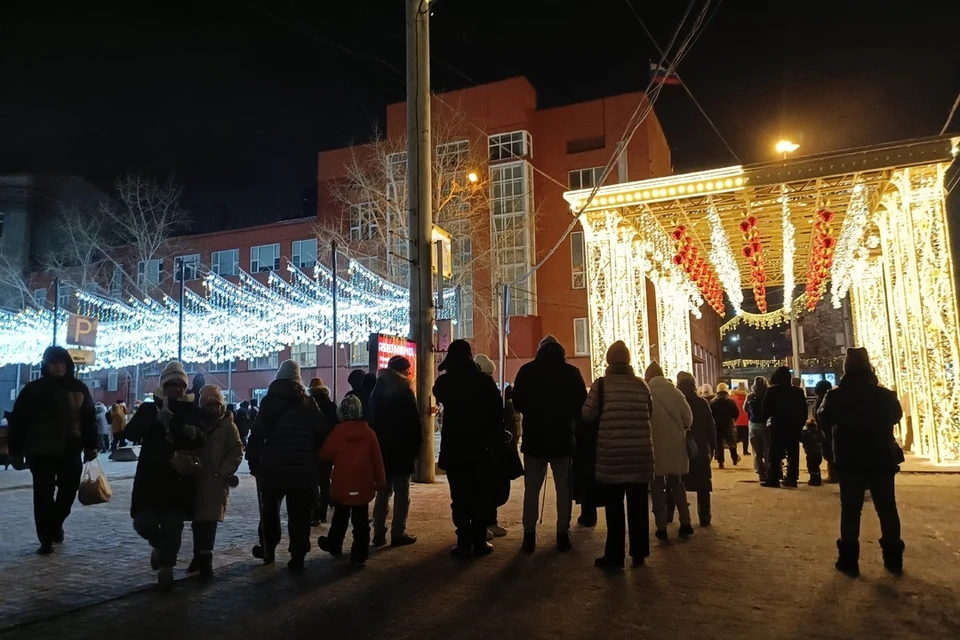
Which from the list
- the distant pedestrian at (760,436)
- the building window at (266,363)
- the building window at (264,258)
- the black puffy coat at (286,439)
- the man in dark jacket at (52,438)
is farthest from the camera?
the building window at (264,258)

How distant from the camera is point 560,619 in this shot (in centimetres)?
414

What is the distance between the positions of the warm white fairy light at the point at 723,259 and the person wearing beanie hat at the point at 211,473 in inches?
451

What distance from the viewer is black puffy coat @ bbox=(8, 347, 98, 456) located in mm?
6430

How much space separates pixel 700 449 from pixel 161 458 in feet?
16.9

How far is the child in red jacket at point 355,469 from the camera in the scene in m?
5.57

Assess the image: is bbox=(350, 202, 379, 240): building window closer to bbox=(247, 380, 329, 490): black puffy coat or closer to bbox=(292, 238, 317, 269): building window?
bbox=(292, 238, 317, 269): building window

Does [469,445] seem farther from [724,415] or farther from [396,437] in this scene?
[724,415]

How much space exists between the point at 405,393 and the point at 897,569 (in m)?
4.13

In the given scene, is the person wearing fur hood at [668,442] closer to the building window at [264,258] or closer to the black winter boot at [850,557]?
the black winter boot at [850,557]

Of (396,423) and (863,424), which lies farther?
(396,423)

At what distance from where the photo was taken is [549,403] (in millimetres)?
5992

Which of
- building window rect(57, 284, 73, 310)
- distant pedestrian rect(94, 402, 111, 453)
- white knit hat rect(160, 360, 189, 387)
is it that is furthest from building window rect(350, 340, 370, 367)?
white knit hat rect(160, 360, 189, 387)

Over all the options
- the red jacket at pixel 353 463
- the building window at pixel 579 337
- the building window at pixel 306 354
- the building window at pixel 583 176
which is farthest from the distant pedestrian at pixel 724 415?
the building window at pixel 306 354

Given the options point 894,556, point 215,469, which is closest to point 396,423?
point 215,469
